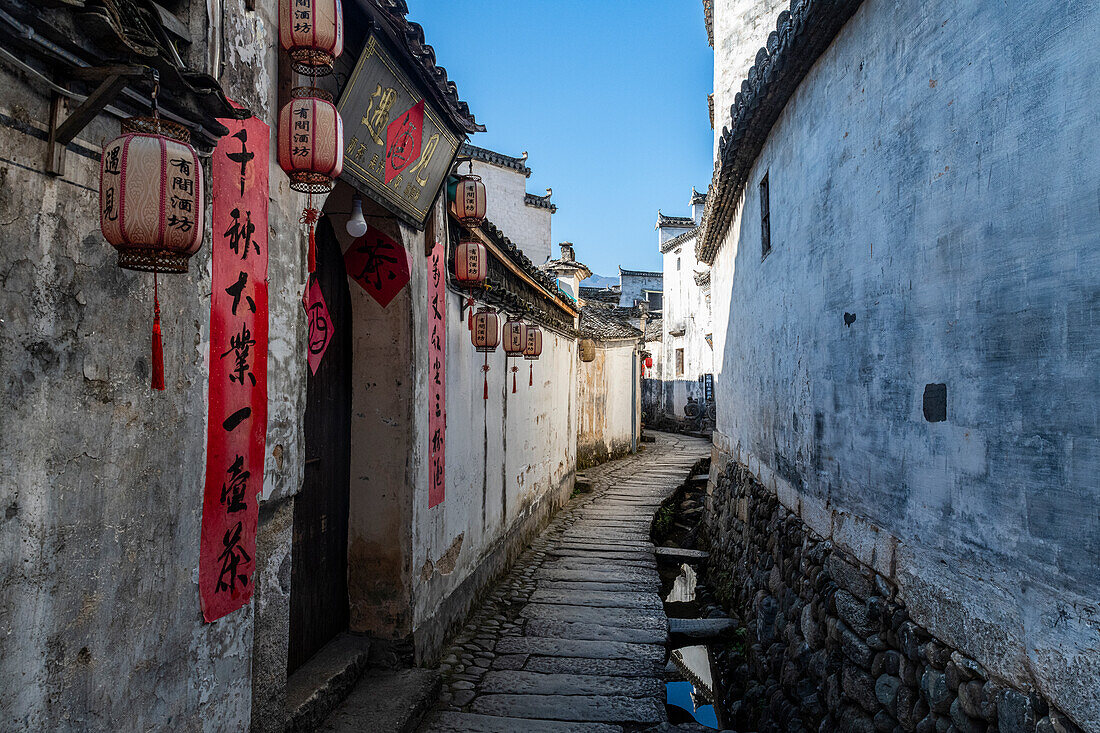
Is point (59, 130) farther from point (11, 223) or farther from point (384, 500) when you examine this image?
point (384, 500)

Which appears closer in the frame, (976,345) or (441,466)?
(976,345)

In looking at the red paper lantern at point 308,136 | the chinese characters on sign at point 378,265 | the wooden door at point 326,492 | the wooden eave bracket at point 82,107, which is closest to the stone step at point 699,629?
the wooden door at point 326,492

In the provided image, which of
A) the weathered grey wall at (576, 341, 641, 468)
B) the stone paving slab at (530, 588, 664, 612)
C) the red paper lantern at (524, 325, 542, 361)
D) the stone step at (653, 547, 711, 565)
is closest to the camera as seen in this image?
the stone paving slab at (530, 588, 664, 612)

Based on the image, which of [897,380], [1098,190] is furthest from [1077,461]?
[897,380]

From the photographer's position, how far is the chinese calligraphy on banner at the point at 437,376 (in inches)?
225

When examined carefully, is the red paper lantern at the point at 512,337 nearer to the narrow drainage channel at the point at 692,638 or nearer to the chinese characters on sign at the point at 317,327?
the narrow drainage channel at the point at 692,638

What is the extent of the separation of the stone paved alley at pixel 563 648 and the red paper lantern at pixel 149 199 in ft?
11.4

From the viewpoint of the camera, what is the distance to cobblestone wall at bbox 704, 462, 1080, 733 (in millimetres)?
3057

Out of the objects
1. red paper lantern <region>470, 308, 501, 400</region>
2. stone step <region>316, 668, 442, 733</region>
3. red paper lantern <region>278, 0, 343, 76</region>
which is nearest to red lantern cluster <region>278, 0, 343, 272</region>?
red paper lantern <region>278, 0, 343, 76</region>

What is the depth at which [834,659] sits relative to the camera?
179 inches

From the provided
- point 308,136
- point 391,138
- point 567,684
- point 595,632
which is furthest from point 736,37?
point 567,684

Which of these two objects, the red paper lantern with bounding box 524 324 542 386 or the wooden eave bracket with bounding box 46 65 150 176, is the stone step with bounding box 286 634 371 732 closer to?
the wooden eave bracket with bounding box 46 65 150 176

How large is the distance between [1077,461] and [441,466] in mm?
4638

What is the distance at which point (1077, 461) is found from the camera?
2604mm
